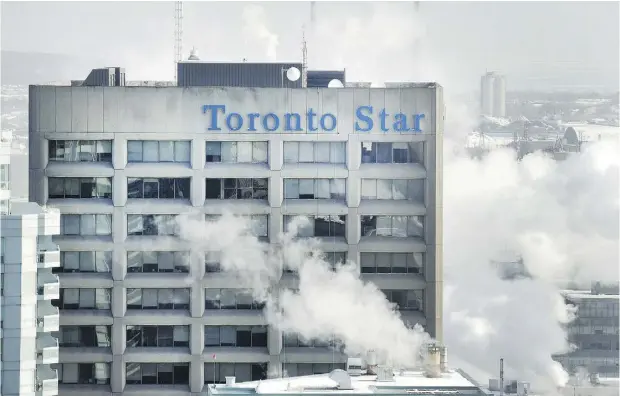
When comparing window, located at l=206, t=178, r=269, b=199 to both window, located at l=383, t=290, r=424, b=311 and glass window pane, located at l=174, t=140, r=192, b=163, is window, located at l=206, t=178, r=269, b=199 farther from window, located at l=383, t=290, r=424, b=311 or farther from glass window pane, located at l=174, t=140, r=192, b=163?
window, located at l=383, t=290, r=424, b=311

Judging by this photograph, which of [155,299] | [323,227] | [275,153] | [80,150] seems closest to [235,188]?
[275,153]

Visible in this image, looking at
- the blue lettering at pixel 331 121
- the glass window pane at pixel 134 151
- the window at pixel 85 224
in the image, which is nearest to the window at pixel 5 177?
the window at pixel 85 224

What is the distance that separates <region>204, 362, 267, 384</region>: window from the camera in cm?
11075

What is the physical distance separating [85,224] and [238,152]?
33.7 ft

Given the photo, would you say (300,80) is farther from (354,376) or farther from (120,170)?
(354,376)

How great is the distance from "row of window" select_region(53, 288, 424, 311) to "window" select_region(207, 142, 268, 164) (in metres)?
8.01

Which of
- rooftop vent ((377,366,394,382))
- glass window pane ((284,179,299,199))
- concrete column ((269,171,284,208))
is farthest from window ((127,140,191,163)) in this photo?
rooftop vent ((377,366,394,382))

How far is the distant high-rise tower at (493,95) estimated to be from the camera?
187125 mm

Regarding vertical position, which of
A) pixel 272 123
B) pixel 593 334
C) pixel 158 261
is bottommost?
pixel 593 334

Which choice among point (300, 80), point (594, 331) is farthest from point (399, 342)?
point (594, 331)

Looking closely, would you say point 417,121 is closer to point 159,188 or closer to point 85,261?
point 159,188

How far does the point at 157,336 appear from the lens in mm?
111000

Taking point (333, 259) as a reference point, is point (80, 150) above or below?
above

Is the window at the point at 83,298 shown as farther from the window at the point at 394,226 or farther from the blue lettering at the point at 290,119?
the window at the point at 394,226
